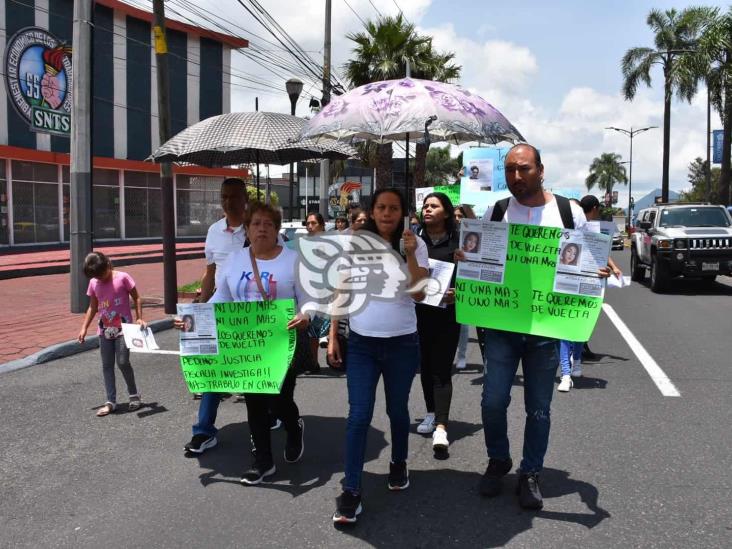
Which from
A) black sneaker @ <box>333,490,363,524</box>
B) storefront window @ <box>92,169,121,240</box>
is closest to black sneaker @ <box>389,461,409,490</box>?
black sneaker @ <box>333,490,363,524</box>

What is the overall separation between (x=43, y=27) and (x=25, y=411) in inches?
835

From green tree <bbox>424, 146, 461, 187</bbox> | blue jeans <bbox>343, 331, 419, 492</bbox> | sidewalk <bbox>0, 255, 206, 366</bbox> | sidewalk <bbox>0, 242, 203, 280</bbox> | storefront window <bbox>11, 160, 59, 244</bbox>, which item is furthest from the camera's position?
green tree <bbox>424, 146, 461, 187</bbox>

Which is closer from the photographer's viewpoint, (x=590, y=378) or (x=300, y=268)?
(x=300, y=268)

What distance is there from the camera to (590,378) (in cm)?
705

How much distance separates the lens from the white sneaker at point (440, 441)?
4.70 metres

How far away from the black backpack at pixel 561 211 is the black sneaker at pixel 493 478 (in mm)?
1410

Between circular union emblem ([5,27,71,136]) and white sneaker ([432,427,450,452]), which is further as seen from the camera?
circular union emblem ([5,27,71,136])

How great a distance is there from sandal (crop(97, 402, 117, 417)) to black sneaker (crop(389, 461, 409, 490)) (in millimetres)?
2807

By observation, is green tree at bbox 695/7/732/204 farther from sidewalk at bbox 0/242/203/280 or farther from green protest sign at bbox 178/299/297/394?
green protest sign at bbox 178/299/297/394

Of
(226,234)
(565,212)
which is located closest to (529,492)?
(565,212)

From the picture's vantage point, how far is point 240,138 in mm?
6742

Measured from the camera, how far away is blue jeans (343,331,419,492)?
146 inches

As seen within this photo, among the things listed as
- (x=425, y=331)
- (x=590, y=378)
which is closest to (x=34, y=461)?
(x=425, y=331)

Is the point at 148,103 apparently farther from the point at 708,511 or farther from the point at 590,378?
the point at 708,511
